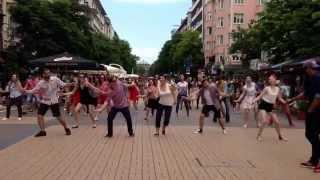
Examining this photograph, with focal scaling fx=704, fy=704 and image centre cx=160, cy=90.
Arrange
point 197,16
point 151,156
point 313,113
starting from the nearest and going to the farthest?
point 313,113, point 151,156, point 197,16

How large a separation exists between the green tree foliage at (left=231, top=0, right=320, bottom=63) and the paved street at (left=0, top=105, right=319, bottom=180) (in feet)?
52.3

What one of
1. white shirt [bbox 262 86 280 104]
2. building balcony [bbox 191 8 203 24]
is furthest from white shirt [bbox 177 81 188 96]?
building balcony [bbox 191 8 203 24]

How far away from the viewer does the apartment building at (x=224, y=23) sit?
98062mm

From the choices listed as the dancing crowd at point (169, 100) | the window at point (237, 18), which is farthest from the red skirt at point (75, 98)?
the window at point (237, 18)

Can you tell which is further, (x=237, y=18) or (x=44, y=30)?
(x=237, y=18)

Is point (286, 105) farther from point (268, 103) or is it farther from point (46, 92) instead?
point (46, 92)

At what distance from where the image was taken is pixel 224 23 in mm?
103750

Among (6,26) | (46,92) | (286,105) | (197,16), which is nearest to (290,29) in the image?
(286,105)

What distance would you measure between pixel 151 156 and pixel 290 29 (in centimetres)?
2536

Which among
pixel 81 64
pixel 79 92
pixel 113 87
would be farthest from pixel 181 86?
pixel 113 87

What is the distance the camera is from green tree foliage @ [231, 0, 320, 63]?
34.4 meters

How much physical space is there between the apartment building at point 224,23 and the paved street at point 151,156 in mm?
71562

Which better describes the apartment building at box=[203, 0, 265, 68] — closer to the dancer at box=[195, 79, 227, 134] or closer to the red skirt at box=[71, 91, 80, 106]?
the red skirt at box=[71, 91, 80, 106]

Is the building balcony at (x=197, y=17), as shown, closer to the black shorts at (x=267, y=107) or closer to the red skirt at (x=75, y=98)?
the red skirt at (x=75, y=98)
